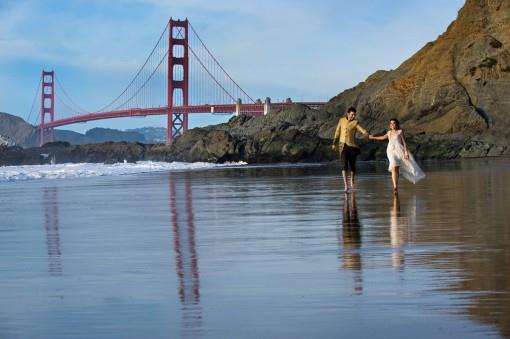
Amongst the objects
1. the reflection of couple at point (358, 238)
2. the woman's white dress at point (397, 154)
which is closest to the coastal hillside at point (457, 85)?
the woman's white dress at point (397, 154)

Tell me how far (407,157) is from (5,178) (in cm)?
1704

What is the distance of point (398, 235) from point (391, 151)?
29.2 feet

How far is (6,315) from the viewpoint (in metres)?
4.73

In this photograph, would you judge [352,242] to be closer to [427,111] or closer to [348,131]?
[348,131]

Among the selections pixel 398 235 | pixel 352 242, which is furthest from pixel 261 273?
pixel 398 235

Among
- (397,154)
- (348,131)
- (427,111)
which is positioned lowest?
(397,154)

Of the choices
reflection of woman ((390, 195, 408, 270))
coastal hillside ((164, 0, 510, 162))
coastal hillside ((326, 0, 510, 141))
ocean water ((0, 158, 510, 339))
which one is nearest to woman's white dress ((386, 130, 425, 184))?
ocean water ((0, 158, 510, 339))

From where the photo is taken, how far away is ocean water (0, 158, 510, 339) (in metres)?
4.35

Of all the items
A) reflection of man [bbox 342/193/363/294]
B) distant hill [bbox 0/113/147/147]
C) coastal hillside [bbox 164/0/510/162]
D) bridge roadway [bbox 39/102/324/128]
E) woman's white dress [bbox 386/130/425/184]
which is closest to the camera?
reflection of man [bbox 342/193/363/294]

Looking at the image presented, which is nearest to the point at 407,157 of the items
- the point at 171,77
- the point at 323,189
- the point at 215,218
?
the point at 323,189

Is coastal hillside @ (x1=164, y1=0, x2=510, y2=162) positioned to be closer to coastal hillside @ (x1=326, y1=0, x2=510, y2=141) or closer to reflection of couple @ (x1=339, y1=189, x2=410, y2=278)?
coastal hillside @ (x1=326, y1=0, x2=510, y2=141)

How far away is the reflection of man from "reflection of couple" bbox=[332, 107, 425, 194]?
14.8 feet

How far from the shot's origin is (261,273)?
6.13 meters

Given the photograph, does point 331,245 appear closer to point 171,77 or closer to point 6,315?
point 6,315
